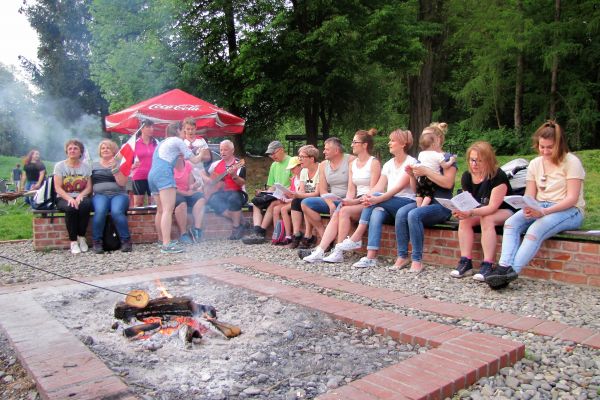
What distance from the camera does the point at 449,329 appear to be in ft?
9.52

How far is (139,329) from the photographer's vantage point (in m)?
3.03

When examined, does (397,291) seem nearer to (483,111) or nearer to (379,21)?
(379,21)

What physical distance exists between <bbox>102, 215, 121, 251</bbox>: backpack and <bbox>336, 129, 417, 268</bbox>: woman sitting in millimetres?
2866

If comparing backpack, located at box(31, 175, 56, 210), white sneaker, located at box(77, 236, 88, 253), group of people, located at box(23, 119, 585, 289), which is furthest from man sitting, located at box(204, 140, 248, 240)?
backpack, located at box(31, 175, 56, 210)

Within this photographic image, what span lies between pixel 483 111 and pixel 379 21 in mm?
10302

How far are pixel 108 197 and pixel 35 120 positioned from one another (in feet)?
10.5

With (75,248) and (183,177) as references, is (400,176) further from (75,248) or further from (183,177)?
(75,248)

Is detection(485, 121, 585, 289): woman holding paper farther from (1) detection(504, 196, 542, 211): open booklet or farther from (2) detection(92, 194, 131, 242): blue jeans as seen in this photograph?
(2) detection(92, 194, 131, 242): blue jeans

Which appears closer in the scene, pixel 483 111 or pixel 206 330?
pixel 206 330

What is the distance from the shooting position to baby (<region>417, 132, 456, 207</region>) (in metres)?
5.04

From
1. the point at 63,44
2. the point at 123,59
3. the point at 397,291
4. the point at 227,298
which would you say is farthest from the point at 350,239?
the point at 63,44

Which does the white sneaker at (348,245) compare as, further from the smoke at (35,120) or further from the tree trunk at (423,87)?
the tree trunk at (423,87)

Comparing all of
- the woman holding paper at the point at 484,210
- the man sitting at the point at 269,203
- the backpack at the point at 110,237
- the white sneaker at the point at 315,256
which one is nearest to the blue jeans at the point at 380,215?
the white sneaker at the point at 315,256

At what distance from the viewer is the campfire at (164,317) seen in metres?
3.01
